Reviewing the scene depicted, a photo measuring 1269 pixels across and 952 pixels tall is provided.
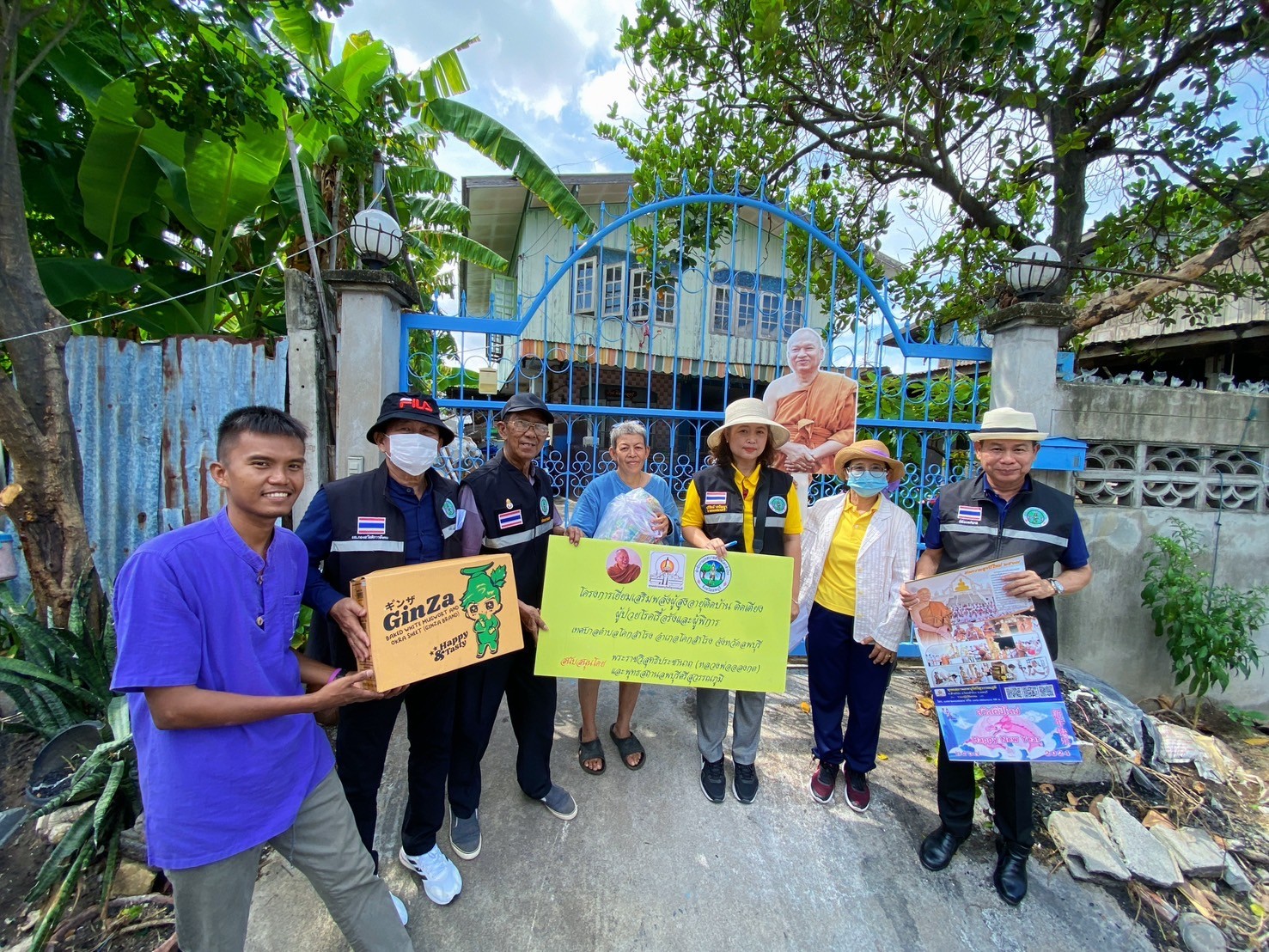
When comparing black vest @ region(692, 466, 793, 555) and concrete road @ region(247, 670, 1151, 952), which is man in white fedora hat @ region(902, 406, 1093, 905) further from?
black vest @ region(692, 466, 793, 555)

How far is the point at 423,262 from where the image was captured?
8680 mm

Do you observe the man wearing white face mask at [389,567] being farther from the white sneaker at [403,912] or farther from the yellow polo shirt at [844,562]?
the yellow polo shirt at [844,562]

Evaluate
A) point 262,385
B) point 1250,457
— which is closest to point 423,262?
point 262,385

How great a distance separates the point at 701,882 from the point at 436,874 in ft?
3.67

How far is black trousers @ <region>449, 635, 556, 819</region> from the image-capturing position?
7.55ft

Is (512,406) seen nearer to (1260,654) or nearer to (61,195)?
(61,195)

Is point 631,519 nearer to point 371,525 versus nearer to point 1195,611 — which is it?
point 371,525

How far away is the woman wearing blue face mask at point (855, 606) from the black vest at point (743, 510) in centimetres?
28

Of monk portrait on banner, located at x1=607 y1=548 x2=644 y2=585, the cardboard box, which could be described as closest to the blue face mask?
monk portrait on banner, located at x1=607 y1=548 x2=644 y2=585

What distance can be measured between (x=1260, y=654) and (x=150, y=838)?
675cm

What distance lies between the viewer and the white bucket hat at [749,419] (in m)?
2.55

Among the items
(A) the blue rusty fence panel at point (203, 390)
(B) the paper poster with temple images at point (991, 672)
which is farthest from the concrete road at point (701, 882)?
(A) the blue rusty fence panel at point (203, 390)

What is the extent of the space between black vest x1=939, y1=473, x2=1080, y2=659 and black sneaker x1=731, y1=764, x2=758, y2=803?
4.72 ft

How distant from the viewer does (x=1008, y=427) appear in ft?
8.20
